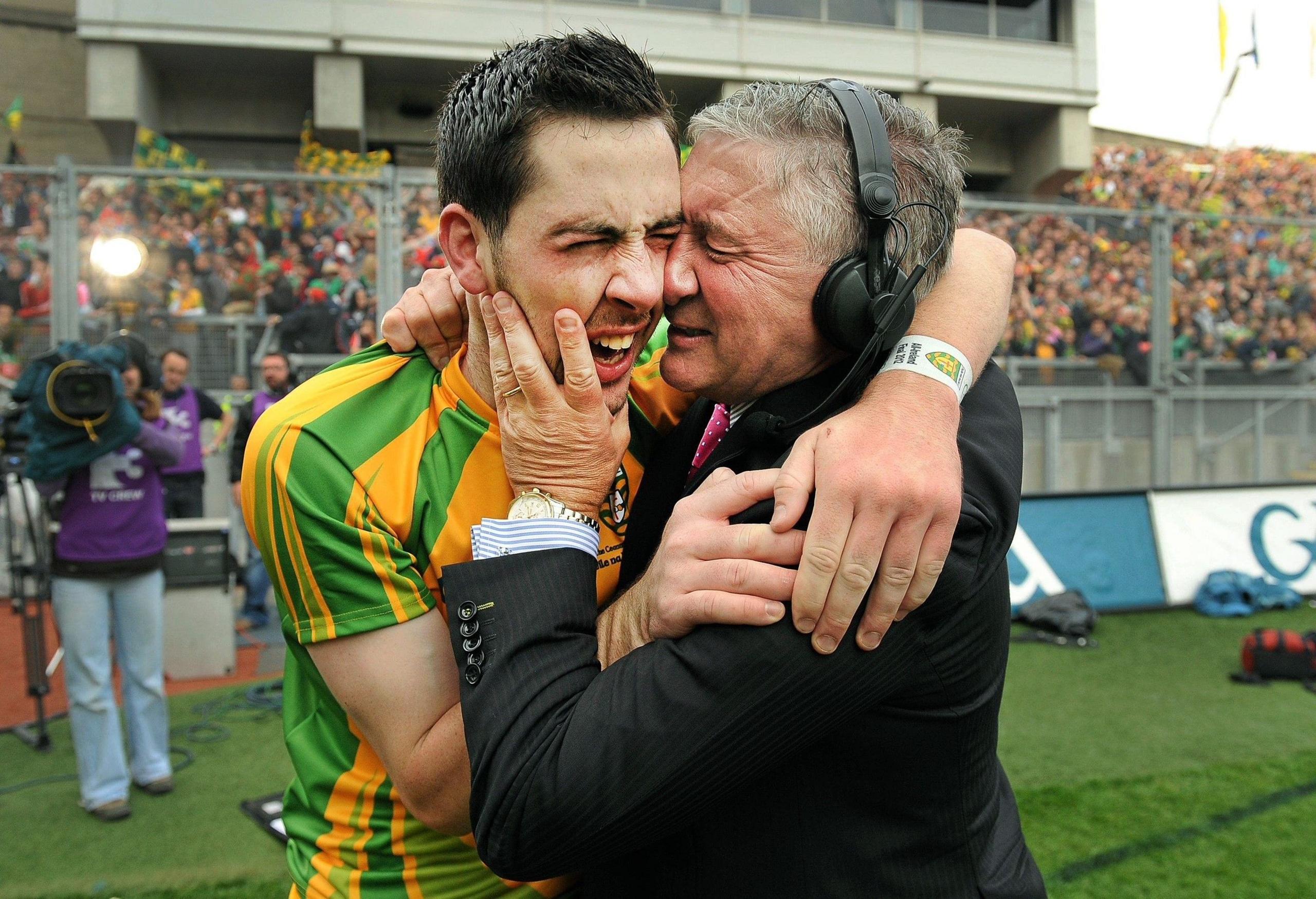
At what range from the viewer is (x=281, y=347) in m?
8.58

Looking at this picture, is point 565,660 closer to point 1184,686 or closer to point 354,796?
point 354,796

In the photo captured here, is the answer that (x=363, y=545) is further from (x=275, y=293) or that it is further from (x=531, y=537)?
(x=275, y=293)

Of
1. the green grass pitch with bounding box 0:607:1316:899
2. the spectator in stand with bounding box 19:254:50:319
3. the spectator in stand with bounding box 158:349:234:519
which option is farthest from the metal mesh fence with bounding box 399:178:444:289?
the green grass pitch with bounding box 0:607:1316:899

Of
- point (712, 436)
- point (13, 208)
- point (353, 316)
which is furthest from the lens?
point (353, 316)

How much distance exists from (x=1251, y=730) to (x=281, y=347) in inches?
313

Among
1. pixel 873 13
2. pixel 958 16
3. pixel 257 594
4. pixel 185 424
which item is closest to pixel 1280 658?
pixel 257 594

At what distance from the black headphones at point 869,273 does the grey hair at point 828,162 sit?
29 mm

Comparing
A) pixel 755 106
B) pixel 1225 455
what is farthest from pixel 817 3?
pixel 755 106

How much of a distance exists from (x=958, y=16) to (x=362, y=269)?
19.3 m

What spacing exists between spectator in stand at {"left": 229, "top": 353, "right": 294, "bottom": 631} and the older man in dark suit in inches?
245

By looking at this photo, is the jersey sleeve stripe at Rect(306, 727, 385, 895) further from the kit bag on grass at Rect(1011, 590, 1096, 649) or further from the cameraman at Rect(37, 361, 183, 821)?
the kit bag on grass at Rect(1011, 590, 1096, 649)

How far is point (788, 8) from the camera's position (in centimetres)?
2122

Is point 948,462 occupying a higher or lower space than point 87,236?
lower

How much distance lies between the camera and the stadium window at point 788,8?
21.0 meters
